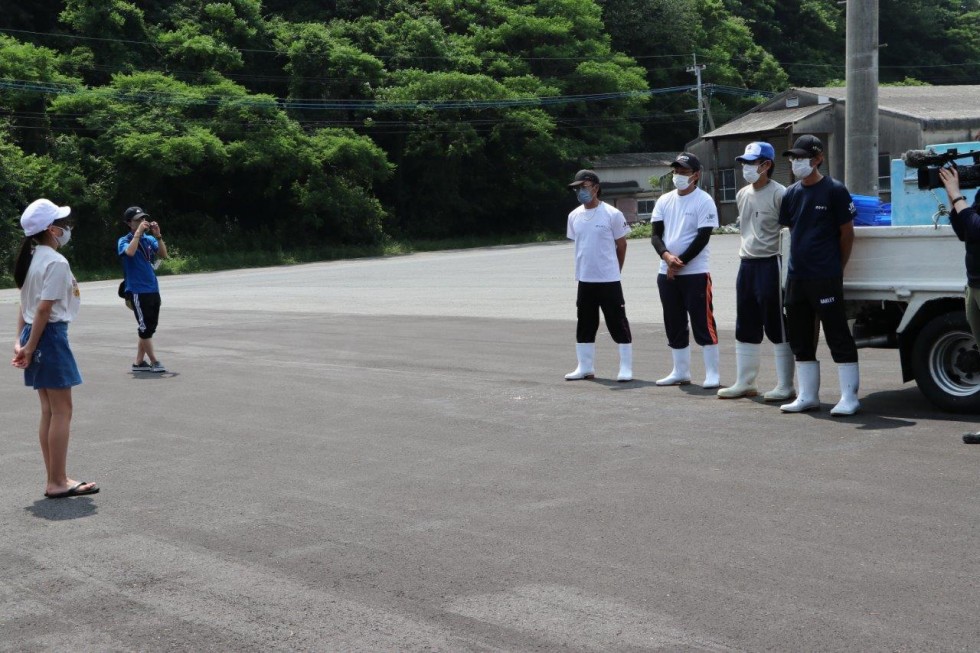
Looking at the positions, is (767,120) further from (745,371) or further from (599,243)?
(745,371)

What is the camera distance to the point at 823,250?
27.4 ft

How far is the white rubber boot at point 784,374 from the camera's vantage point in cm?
913

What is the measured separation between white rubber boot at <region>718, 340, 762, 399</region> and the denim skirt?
5.26 m

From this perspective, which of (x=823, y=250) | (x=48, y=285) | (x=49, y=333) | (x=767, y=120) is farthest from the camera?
(x=767, y=120)

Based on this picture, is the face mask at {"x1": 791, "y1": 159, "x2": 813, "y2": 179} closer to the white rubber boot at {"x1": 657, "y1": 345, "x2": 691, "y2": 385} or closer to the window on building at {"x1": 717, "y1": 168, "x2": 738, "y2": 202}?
the white rubber boot at {"x1": 657, "y1": 345, "x2": 691, "y2": 385}

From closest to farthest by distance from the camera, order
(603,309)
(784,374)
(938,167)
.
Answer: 1. (938,167)
2. (784,374)
3. (603,309)

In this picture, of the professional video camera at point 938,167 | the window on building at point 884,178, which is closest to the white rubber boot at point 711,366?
the professional video camera at point 938,167

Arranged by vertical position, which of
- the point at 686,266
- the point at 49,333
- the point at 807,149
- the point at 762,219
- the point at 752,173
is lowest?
the point at 49,333

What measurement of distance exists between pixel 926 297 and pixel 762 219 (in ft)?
4.87

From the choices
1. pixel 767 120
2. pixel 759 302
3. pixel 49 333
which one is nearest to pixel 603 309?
pixel 759 302

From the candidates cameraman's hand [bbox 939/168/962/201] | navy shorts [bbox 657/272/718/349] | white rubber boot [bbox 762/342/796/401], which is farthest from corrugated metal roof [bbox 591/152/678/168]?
cameraman's hand [bbox 939/168/962/201]

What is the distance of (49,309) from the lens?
6809 millimetres

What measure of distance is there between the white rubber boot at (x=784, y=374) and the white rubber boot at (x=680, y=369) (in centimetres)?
122

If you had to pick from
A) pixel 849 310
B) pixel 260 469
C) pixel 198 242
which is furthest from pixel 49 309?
pixel 198 242
